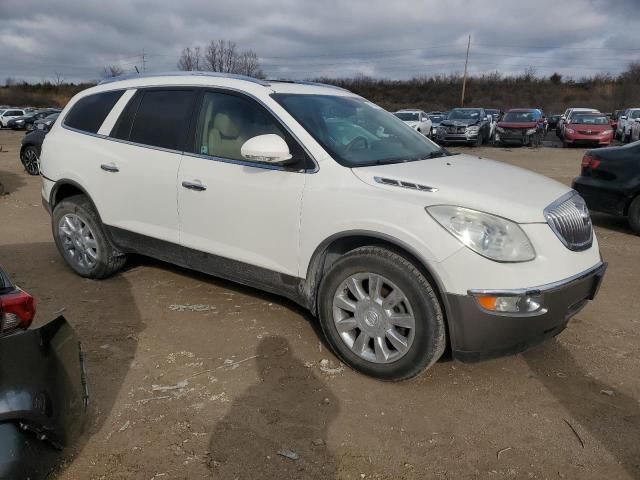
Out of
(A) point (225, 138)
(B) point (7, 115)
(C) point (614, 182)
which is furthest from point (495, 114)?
(B) point (7, 115)

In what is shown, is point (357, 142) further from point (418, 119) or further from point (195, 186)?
point (418, 119)

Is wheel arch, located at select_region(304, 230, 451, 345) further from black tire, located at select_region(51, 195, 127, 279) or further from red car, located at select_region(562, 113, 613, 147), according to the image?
red car, located at select_region(562, 113, 613, 147)

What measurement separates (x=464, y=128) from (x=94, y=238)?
2013 cm

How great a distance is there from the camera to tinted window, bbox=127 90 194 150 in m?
4.07

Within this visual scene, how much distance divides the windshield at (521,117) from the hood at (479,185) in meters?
21.7

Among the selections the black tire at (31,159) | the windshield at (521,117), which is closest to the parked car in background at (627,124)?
the windshield at (521,117)

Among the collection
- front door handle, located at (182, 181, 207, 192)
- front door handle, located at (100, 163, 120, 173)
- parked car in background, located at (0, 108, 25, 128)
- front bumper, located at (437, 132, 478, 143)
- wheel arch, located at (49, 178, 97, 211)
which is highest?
front door handle, located at (100, 163, 120, 173)

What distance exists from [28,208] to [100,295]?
17.4ft

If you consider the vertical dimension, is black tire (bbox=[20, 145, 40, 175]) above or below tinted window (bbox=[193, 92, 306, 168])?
below

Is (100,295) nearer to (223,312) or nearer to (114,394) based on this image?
(223,312)

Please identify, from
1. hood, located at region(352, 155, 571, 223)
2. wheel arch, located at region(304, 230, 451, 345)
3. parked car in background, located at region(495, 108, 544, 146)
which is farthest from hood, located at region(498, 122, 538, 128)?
wheel arch, located at region(304, 230, 451, 345)

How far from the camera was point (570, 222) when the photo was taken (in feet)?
10.3

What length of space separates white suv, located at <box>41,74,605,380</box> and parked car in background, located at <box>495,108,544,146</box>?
66.9 feet

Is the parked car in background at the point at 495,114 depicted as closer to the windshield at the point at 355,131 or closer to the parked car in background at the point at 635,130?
the parked car in background at the point at 635,130
